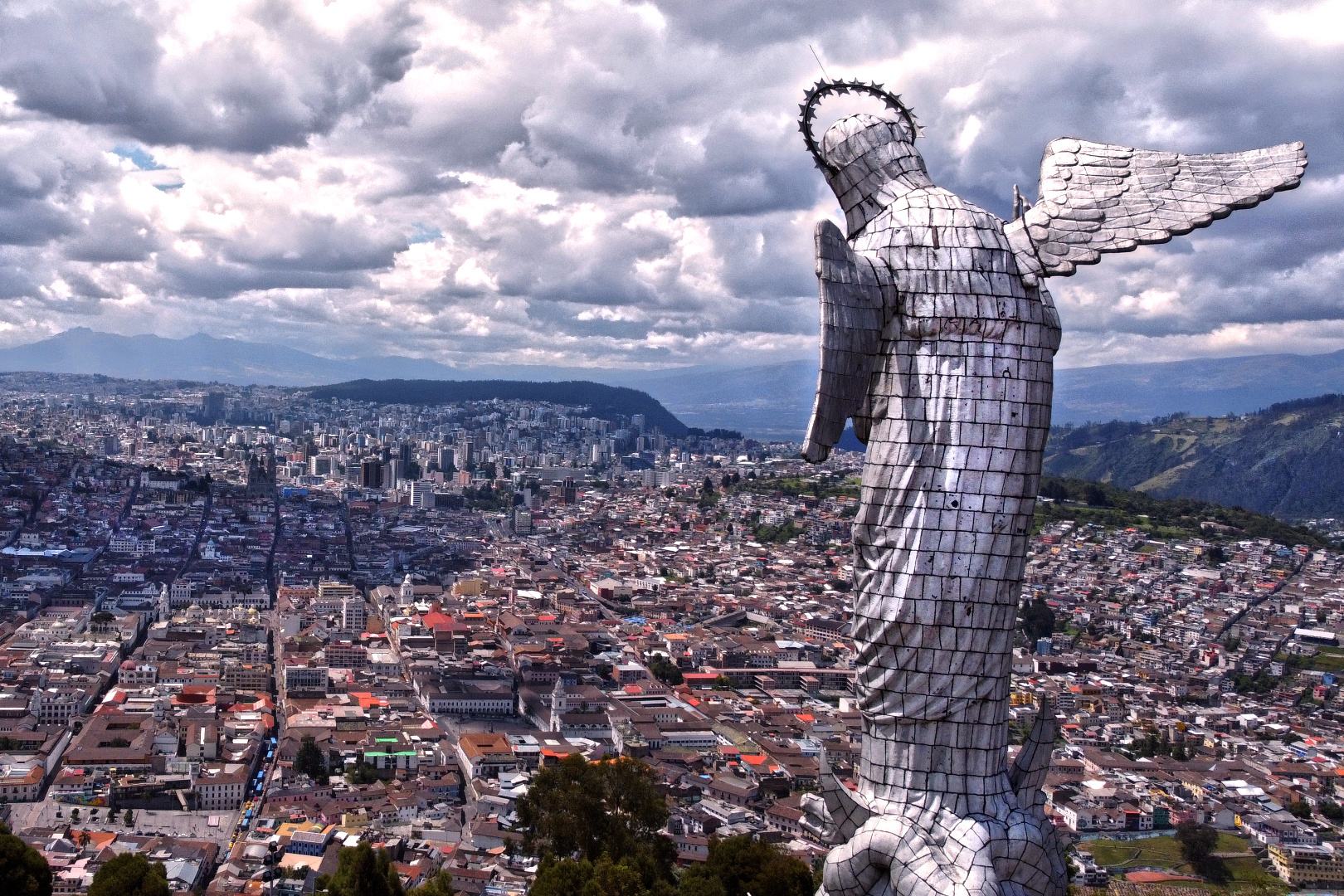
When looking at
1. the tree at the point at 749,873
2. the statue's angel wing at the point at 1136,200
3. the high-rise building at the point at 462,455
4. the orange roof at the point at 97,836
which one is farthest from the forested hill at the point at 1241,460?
the statue's angel wing at the point at 1136,200

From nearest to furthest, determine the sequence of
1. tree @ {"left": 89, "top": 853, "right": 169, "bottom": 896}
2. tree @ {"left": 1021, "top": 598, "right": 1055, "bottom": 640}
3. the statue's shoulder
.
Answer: the statue's shoulder, tree @ {"left": 89, "top": 853, "right": 169, "bottom": 896}, tree @ {"left": 1021, "top": 598, "right": 1055, "bottom": 640}

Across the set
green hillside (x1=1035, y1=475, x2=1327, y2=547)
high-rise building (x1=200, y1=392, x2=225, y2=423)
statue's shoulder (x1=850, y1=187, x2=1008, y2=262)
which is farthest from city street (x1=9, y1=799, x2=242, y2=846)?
high-rise building (x1=200, y1=392, x2=225, y2=423)

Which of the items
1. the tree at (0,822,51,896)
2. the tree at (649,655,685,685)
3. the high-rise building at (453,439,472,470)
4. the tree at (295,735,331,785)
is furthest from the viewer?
the high-rise building at (453,439,472,470)

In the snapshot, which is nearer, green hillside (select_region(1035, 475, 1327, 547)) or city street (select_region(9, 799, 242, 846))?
city street (select_region(9, 799, 242, 846))

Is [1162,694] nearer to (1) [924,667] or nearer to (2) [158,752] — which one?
(2) [158,752]

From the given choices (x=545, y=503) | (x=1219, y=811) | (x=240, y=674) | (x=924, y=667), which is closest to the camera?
(x=924, y=667)

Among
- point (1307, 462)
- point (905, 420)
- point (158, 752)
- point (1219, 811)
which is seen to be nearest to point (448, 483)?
point (1307, 462)

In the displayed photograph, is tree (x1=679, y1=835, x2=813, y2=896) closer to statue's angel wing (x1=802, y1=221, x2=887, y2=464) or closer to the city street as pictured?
statue's angel wing (x1=802, y1=221, x2=887, y2=464)
